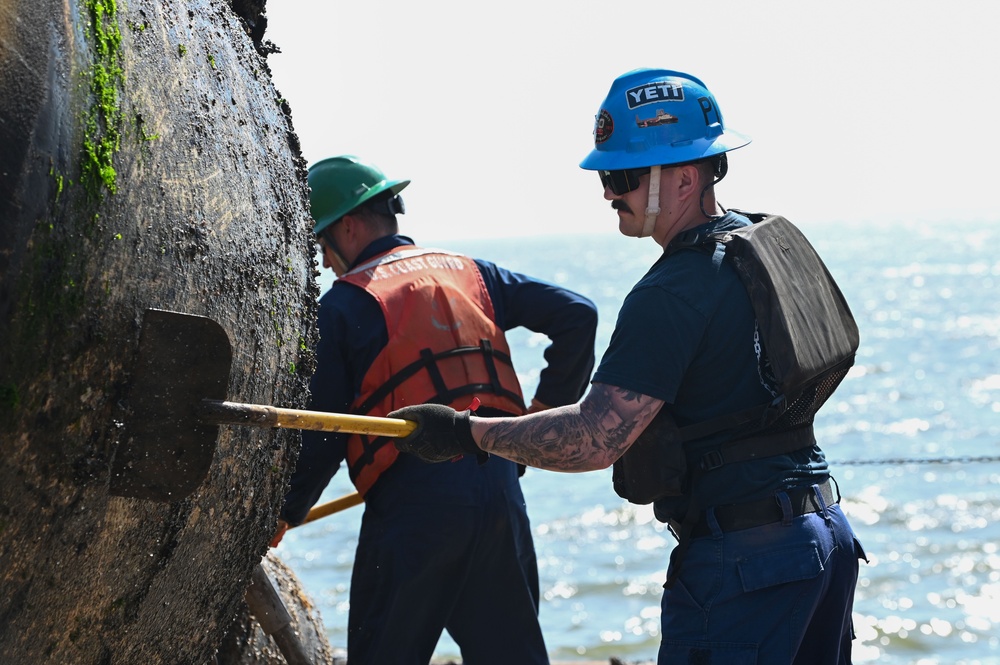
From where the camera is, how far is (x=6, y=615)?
2.25m

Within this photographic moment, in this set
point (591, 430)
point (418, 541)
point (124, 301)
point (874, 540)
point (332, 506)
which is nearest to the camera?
point (124, 301)

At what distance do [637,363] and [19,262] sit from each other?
4.47 feet

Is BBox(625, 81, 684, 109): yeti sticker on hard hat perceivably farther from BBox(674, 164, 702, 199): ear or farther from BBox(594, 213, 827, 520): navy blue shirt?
BBox(594, 213, 827, 520): navy blue shirt

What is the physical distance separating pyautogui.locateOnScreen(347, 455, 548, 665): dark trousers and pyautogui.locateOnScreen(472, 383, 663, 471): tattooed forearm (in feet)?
3.46

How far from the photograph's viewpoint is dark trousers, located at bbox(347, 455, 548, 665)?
3838 mm

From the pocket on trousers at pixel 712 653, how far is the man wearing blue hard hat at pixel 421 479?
111cm

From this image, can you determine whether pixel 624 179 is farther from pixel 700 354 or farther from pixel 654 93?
pixel 700 354

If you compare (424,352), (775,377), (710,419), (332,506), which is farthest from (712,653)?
(332,506)

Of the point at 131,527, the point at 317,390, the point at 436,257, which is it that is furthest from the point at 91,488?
the point at 436,257

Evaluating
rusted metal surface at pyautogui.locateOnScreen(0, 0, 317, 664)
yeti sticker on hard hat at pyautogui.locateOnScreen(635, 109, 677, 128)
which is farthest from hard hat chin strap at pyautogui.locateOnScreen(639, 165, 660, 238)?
rusted metal surface at pyautogui.locateOnScreen(0, 0, 317, 664)

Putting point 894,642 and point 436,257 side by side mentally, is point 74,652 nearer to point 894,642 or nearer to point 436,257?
point 436,257

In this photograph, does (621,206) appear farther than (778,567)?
Yes

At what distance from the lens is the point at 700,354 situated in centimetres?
290

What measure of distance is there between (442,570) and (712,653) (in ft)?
4.07
